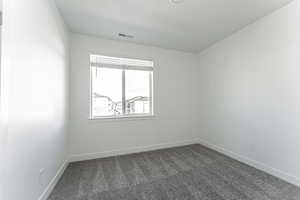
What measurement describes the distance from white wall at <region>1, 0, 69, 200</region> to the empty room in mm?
12

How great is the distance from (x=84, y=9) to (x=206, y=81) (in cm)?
289

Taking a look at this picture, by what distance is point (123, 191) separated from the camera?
5.59 ft

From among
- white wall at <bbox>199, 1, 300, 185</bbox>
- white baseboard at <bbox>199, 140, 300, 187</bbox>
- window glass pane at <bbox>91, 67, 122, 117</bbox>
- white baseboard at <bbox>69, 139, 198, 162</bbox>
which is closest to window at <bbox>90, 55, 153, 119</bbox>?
window glass pane at <bbox>91, 67, 122, 117</bbox>

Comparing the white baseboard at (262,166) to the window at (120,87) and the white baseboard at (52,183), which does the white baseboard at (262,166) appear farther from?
the white baseboard at (52,183)

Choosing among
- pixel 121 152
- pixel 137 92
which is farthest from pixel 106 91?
pixel 121 152

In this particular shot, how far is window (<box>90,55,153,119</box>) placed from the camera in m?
2.76

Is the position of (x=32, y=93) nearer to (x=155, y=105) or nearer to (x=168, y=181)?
(x=168, y=181)

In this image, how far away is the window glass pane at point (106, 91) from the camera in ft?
9.04

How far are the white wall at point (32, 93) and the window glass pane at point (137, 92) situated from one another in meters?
1.35

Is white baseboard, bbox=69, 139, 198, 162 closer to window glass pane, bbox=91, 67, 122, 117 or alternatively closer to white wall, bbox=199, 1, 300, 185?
window glass pane, bbox=91, 67, 122, 117

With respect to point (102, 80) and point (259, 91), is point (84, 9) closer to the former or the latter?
point (102, 80)

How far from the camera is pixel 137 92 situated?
123 inches

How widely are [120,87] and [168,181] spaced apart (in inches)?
80.0

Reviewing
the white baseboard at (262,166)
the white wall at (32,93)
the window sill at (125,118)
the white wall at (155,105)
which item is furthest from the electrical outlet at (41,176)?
the white baseboard at (262,166)
